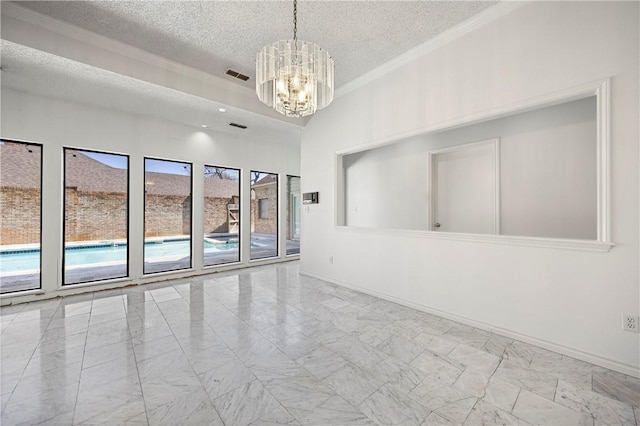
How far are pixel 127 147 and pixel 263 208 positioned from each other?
10.4 ft

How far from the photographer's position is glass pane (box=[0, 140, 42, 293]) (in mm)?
3826

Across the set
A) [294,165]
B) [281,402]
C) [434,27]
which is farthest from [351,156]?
[281,402]

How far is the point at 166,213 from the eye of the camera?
5.34 metres

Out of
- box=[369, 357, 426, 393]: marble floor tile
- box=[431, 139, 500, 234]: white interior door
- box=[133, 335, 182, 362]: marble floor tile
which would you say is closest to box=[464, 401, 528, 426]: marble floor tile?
box=[369, 357, 426, 393]: marble floor tile

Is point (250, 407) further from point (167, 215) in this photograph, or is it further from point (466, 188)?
point (167, 215)

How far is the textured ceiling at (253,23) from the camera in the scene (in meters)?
2.75

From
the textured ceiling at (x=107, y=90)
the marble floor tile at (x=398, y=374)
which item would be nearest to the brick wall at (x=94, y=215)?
the textured ceiling at (x=107, y=90)

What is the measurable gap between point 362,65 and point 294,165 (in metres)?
3.58

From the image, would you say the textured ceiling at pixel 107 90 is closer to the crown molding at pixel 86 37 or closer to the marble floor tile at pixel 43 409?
the crown molding at pixel 86 37

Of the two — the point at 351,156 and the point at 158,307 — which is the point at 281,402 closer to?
the point at 158,307

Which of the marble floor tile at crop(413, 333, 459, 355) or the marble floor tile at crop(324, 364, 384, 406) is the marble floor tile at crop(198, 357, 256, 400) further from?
the marble floor tile at crop(413, 333, 459, 355)

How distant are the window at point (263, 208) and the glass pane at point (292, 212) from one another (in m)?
0.57

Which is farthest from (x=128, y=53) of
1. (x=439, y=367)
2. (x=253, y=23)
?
(x=439, y=367)

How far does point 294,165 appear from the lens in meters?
7.07
